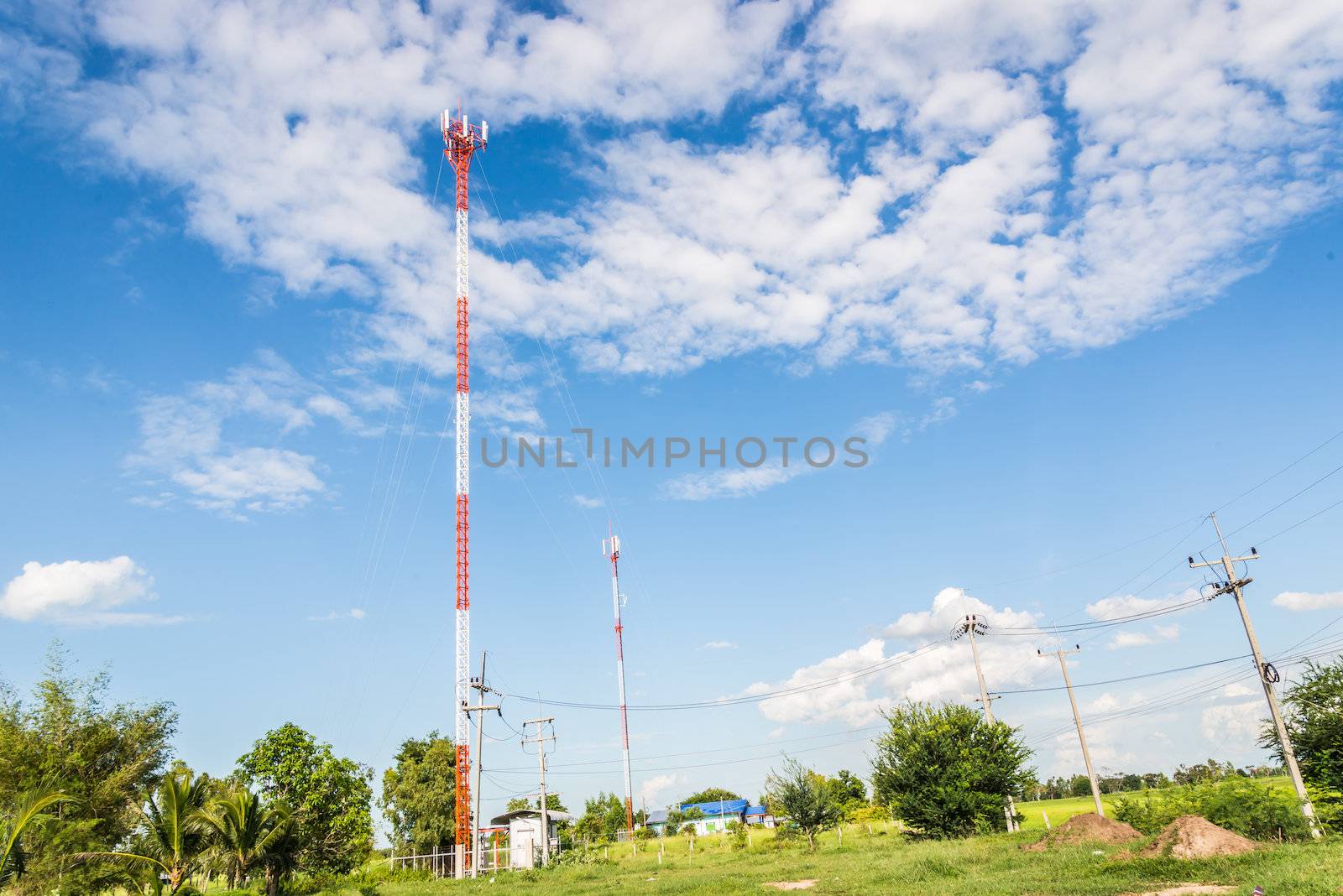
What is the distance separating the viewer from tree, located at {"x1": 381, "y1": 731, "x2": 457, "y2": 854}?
219 ft

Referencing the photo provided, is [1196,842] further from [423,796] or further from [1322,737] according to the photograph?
[423,796]

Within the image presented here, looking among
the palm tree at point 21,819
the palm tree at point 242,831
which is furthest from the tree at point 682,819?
the palm tree at point 21,819

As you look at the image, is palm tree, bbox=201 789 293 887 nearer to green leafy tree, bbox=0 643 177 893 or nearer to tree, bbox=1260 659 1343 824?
green leafy tree, bbox=0 643 177 893

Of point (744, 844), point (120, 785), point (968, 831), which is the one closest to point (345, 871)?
point (120, 785)

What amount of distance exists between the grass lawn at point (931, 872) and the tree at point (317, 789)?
17.0ft

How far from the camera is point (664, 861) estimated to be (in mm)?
46062

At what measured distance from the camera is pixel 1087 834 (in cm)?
3281

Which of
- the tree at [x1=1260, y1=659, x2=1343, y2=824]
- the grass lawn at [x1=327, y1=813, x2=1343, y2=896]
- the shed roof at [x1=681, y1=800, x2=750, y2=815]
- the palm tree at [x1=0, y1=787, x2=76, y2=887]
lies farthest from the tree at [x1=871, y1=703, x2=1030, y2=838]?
the shed roof at [x1=681, y1=800, x2=750, y2=815]

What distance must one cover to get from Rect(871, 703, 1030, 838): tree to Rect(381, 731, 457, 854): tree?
38.9 m

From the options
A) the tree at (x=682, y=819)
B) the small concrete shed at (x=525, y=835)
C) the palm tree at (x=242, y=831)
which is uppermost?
the palm tree at (x=242, y=831)

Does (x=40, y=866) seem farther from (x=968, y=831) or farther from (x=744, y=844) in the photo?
(x=968, y=831)

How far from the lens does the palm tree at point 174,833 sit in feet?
90.5

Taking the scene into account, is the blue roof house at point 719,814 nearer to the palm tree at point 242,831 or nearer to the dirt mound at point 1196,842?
the palm tree at point 242,831

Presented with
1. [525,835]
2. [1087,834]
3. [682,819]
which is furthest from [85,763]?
[682,819]
